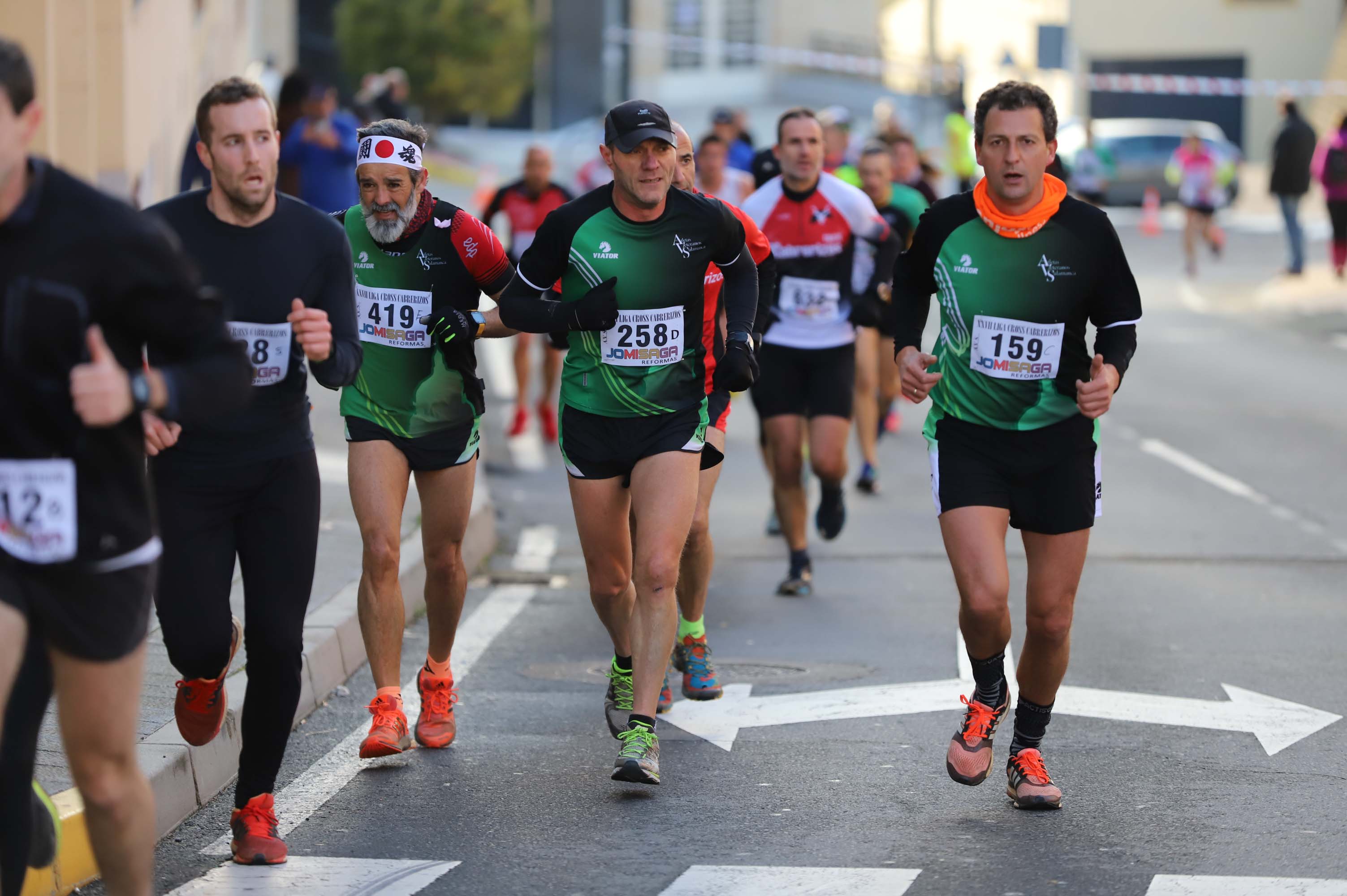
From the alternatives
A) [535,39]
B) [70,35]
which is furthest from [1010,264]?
[535,39]

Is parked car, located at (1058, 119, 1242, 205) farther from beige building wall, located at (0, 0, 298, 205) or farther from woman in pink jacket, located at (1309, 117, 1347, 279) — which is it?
beige building wall, located at (0, 0, 298, 205)

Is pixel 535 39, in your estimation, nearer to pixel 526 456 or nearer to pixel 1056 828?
pixel 526 456

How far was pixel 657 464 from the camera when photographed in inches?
253

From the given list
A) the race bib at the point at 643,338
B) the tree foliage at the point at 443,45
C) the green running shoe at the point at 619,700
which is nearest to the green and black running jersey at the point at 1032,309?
the race bib at the point at 643,338

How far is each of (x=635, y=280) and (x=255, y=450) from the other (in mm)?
1587

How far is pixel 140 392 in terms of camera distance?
12.8 ft

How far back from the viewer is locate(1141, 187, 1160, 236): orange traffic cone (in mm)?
36375

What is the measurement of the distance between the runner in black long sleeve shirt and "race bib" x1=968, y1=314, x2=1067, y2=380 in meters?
1.85

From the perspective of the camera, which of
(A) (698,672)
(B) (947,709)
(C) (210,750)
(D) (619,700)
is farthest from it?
(A) (698,672)

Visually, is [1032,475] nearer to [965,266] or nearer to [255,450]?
[965,266]

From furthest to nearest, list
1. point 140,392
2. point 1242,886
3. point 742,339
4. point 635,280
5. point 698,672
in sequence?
point 698,672 < point 742,339 < point 635,280 < point 1242,886 < point 140,392

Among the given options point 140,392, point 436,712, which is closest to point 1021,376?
point 436,712

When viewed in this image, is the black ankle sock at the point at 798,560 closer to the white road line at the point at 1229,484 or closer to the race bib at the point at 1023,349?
the white road line at the point at 1229,484

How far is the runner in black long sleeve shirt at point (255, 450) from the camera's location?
5.19m
